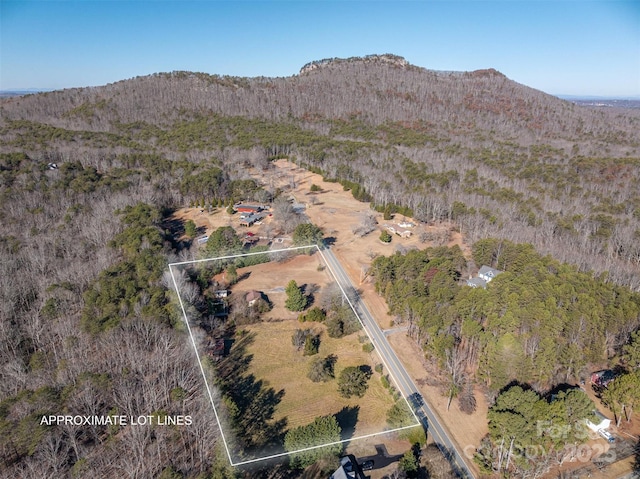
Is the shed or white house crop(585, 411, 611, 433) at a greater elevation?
the shed

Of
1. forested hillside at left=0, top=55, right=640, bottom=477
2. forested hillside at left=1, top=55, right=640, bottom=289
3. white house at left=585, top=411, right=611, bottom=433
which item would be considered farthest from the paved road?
forested hillside at left=1, top=55, right=640, bottom=289

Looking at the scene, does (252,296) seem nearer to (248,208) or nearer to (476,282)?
(476,282)

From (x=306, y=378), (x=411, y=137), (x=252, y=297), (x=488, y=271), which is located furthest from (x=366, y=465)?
(x=411, y=137)

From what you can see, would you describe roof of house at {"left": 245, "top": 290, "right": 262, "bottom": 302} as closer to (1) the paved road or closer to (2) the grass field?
(2) the grass field

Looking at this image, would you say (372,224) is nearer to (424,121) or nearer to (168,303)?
(168,303)

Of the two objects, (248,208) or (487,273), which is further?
(248,208)
